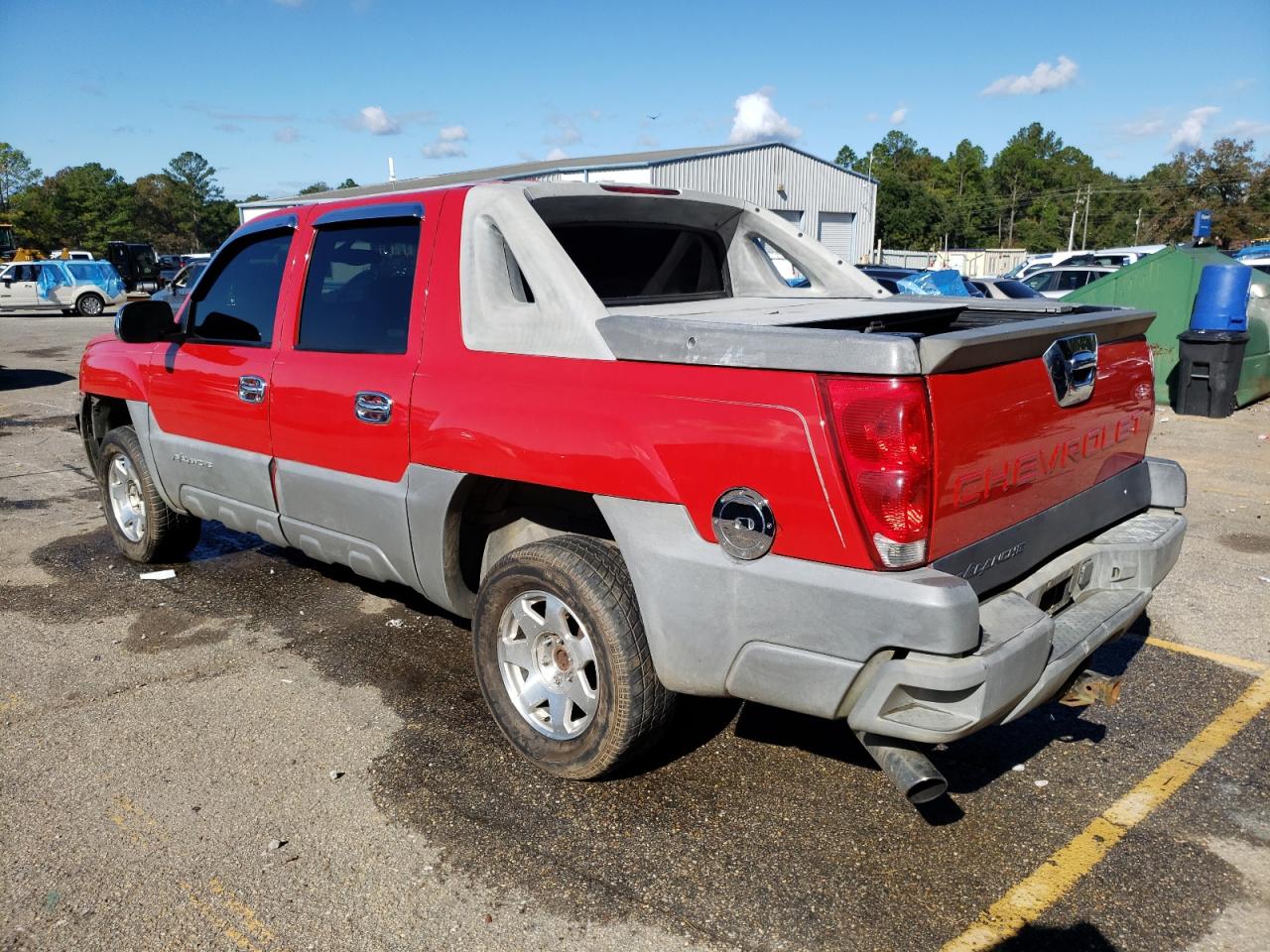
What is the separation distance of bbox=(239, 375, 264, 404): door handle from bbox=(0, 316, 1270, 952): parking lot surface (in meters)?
1.21

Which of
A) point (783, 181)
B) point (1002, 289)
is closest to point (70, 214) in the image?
point (783, 181)

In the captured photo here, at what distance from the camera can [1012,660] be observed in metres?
2.52

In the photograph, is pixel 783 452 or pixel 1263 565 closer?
pixel 783 452

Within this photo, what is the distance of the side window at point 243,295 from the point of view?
446 cm

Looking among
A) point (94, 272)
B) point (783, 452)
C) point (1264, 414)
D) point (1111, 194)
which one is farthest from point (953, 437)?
point (1111, 194)

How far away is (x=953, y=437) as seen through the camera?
253cm

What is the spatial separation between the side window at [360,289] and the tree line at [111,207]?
79.9 meters

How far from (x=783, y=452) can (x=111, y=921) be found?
2.29m

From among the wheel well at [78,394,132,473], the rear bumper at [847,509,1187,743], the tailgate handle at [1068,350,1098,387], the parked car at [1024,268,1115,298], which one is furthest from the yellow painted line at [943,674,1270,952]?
the parked car at [1024,268,1115,298]

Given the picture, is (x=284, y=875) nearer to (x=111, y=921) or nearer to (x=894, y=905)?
(x=111, y=921)

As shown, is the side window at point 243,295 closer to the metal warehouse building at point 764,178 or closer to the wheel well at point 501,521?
the wheel well at point 501,521

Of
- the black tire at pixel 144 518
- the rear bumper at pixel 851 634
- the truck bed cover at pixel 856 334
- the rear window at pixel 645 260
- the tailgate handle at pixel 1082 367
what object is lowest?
the black tire at pixel 144 518

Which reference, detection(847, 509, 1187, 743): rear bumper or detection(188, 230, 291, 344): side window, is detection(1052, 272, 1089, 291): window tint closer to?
detection(847, 509, 1187, 743): rear bumper

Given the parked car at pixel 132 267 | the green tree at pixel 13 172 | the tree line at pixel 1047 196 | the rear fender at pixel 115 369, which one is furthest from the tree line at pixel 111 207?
the rear fender at pixel 115 369
